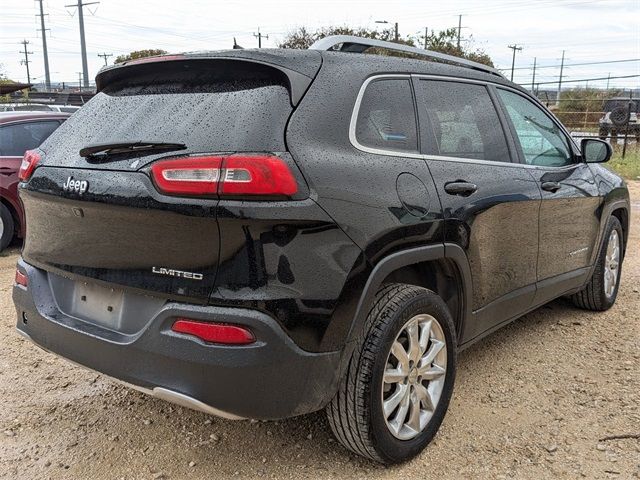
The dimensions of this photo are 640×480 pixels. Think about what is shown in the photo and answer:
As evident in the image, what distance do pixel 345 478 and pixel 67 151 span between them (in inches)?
73.3

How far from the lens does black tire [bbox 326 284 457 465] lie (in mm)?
2506

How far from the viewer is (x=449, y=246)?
9.53ft

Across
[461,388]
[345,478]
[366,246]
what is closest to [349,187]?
[366,246]

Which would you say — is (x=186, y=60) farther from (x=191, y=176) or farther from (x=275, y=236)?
(x=275, y=236)

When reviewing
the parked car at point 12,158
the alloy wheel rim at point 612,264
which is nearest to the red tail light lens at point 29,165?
the alloy wheel rim at point 612,264

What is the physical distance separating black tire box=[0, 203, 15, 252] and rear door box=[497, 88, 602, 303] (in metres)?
5.50

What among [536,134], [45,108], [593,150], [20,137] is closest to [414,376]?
[536,134]

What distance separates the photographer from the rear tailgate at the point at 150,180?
2264 mm

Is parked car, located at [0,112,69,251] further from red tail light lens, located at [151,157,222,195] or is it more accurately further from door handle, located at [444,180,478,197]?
door handle, located at [444,180,478,197]

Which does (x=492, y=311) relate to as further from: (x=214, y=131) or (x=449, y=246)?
(x=214, y=131)

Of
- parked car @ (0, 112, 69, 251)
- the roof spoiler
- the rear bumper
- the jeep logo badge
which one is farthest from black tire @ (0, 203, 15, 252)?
the rear bumper

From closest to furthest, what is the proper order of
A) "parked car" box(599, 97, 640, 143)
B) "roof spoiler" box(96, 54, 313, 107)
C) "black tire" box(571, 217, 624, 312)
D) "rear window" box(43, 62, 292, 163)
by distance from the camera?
"rear window" box(43, 62, 292, 163), "roof spoiler" box(96, 54, 313, 107), "black tire" box(571, 217, 624, 312), "parked car" box(599, 97, 640, 143)

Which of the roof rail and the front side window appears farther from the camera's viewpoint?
the front side window

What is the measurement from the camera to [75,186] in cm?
252
